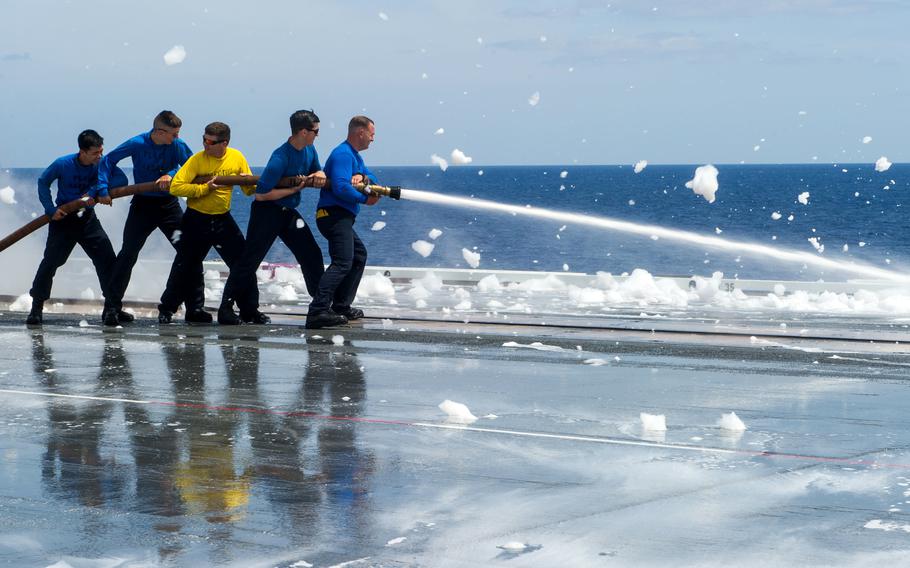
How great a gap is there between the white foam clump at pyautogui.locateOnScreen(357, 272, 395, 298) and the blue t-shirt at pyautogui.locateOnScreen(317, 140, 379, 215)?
20.4 ft

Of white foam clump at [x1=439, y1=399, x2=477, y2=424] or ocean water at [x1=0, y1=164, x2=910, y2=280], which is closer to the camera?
white foam clump at [x1=439, y1=399, x2=477, y2=424]

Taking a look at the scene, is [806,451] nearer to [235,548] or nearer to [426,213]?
[235,548]

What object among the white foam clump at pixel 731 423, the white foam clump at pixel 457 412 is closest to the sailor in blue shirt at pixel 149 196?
the white foam clump at pixel 457 412

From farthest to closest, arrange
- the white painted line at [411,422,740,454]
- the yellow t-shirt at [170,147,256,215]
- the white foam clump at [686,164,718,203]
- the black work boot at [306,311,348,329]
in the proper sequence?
1. the white foam clump at [686,164,718,203]
2. the black work boot at [306,311,348,329]
3. the yellow t-shirt at [170,147,256,215]
4. the white painted line at [411,422,740,454]

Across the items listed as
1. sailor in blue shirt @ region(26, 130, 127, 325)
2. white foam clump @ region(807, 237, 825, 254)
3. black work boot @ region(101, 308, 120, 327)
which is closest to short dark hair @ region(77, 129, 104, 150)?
sailor in blue shirt @ region(26, 130, 127, 325)

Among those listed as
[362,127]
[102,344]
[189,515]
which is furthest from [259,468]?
[362,127]

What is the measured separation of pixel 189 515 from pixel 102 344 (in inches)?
241

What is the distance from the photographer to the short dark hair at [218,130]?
11891 millimetres

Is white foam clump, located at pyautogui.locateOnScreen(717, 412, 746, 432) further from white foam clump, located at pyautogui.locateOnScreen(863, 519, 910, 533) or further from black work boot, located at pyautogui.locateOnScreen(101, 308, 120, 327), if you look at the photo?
black work boot, located at pyautogui.locateOnScreen(101, 308, 120, 327)

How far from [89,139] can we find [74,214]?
725mm

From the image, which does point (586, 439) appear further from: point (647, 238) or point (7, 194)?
point (647, 238)

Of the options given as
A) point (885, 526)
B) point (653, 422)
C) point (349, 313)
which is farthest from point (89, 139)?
point (885, 526)

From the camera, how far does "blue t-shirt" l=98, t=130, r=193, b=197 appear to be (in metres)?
12.2

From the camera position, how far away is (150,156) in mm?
12242
